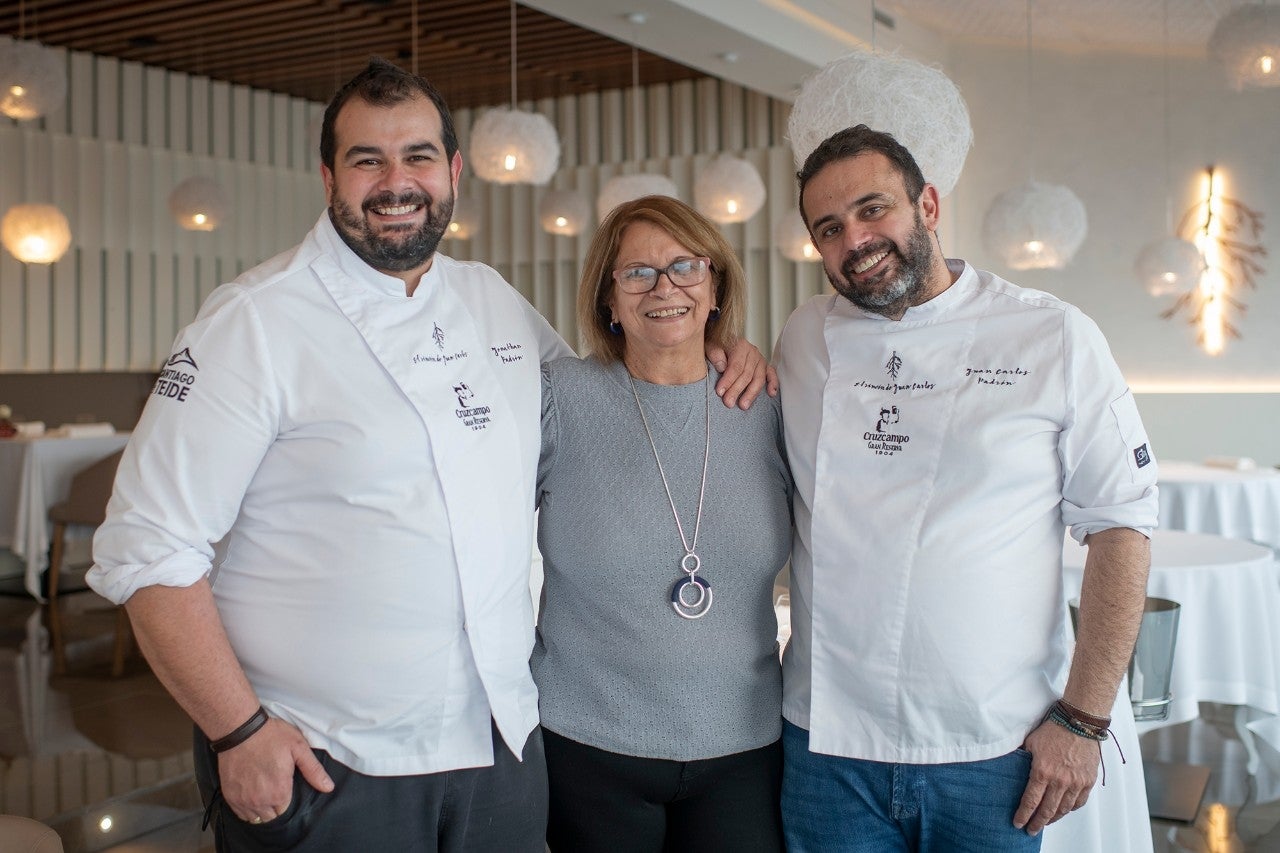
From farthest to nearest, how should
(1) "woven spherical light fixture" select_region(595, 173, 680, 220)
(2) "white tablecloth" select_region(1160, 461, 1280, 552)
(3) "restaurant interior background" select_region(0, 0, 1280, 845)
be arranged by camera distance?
1. (3) "restaurant interior background" select_region(0, 0, 1280, 845)
2. (1) "woven spherical light fixture" select_region(595, 173, 680, 220)
3. (2) "white tablecloth" select_region(1160, 461, 1280, 552)

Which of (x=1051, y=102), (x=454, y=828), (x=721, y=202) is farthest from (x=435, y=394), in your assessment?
(x=1051, y=102)

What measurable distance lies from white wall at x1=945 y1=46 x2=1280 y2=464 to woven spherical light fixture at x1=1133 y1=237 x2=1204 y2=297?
1163mm

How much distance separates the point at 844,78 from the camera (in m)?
2.12

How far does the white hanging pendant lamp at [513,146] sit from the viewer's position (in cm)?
680

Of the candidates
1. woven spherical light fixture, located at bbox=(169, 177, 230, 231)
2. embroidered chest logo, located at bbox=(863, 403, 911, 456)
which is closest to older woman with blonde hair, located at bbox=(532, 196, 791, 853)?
embroidered chest logo, located at bbox=(863, 403, 911, 456)

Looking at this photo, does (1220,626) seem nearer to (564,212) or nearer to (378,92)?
(378,92)

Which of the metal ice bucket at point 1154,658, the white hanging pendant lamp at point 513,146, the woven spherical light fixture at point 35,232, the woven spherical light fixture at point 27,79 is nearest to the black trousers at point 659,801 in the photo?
the metal ice bucket at point 1154,658

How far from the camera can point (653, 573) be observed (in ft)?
6.05

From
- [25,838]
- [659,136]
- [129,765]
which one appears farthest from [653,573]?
[659,136]

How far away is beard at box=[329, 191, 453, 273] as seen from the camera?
1.71 meters

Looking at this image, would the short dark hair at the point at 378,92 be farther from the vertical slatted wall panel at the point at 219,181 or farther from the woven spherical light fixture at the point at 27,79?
the vertical slatted wall panel at the point at 219,181

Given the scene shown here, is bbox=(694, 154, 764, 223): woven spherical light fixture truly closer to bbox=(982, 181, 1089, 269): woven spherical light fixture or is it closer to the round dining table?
bbox=(982, 181, 1089, 269): woven spherical light fixture

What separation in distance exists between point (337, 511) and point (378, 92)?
2.08ft

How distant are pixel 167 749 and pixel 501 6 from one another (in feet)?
19.3
